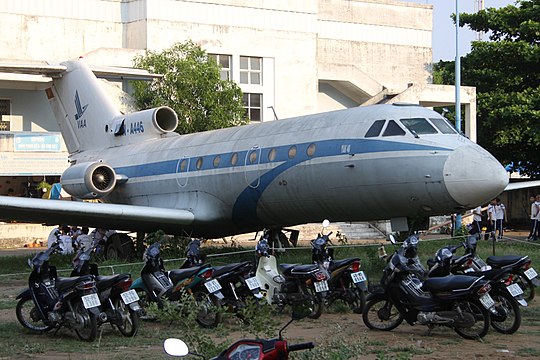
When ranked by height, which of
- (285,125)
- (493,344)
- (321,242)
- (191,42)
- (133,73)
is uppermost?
(191,42)

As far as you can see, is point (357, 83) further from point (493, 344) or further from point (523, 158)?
point (493, 344)

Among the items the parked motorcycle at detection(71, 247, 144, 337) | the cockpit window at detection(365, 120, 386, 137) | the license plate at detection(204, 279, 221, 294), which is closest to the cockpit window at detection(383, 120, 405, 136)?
the cockpit window at detection(365, 120, 386, 137)

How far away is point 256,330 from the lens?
7.87 m

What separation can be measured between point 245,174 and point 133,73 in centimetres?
865

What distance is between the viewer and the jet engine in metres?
22.2

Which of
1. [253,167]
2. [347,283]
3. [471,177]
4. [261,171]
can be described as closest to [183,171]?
[253,167]

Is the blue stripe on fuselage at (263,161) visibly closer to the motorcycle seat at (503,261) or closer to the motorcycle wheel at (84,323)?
the motorcycle seat at (503,261)

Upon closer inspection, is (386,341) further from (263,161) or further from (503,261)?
(263,161)

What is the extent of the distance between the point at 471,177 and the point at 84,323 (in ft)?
25.1

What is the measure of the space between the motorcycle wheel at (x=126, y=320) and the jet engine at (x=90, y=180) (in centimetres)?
1181

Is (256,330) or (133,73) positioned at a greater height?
(133,73)

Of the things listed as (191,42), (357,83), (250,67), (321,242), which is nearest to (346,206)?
(321,242)

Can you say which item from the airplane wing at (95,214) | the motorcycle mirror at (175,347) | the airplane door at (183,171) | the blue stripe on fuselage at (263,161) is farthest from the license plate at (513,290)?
the airplane door at (183,171)

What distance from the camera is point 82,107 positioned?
26172 millimetres
